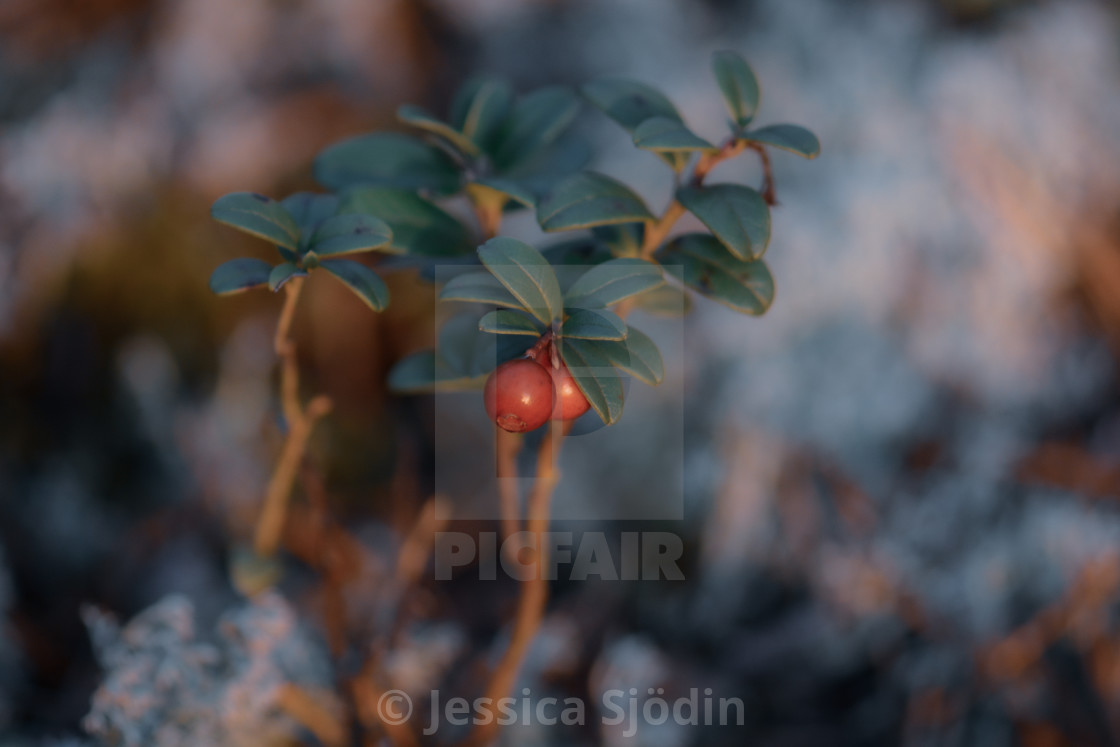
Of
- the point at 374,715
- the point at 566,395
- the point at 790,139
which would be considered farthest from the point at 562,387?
the point at 374,715

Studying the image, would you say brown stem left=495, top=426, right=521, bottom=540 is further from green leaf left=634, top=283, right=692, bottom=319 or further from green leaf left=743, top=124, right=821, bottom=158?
green leaf left=743, top=124, right=821, bottom=158

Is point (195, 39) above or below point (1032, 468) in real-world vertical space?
above

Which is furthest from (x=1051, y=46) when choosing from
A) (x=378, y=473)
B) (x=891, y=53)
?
(x=378, y=473)

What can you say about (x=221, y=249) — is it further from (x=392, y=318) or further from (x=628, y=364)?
(x=628, y=364)

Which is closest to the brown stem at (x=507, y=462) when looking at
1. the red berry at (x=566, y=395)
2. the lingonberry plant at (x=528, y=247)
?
the lingonberry plant at (x=528, y=247)

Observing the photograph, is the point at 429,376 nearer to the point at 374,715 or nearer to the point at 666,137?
the point at 666,137

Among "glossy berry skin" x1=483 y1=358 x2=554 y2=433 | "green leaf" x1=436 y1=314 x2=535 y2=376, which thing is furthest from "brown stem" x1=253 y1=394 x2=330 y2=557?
"glossy berry skin" x1=483 y1=358 x2=554 y2=433
